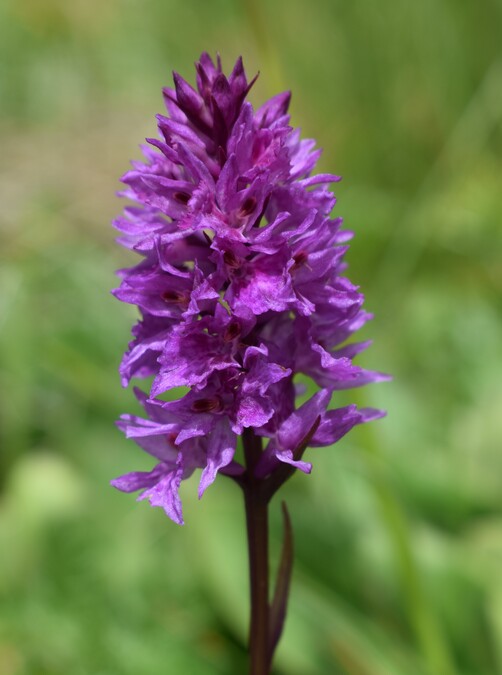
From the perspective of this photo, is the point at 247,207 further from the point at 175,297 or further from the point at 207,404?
the point at 207,404

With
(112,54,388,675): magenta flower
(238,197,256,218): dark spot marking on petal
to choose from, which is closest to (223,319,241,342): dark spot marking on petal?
(112,54,388,675): magenta flower

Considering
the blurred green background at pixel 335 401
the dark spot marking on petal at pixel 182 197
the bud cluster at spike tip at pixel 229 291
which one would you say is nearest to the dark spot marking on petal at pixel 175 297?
the bud cluster at spike tip at pixel 229 291

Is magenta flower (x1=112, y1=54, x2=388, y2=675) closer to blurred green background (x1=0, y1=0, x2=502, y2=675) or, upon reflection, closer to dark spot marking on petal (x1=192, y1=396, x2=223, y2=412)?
dark spot marking on petal (x1=192, y1=396, x2=223, y2=412)

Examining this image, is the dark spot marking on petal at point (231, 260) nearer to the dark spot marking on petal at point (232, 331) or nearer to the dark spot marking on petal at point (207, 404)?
the dark spot marking on petal at point (232, 331)

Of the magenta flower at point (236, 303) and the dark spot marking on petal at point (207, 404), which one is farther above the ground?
the magenta flower at point (236, 303)

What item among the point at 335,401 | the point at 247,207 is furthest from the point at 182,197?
the point at 335,401

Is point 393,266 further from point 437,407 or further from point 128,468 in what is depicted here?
point 128,468

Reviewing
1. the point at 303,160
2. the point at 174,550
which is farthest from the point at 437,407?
the point at 303,160
